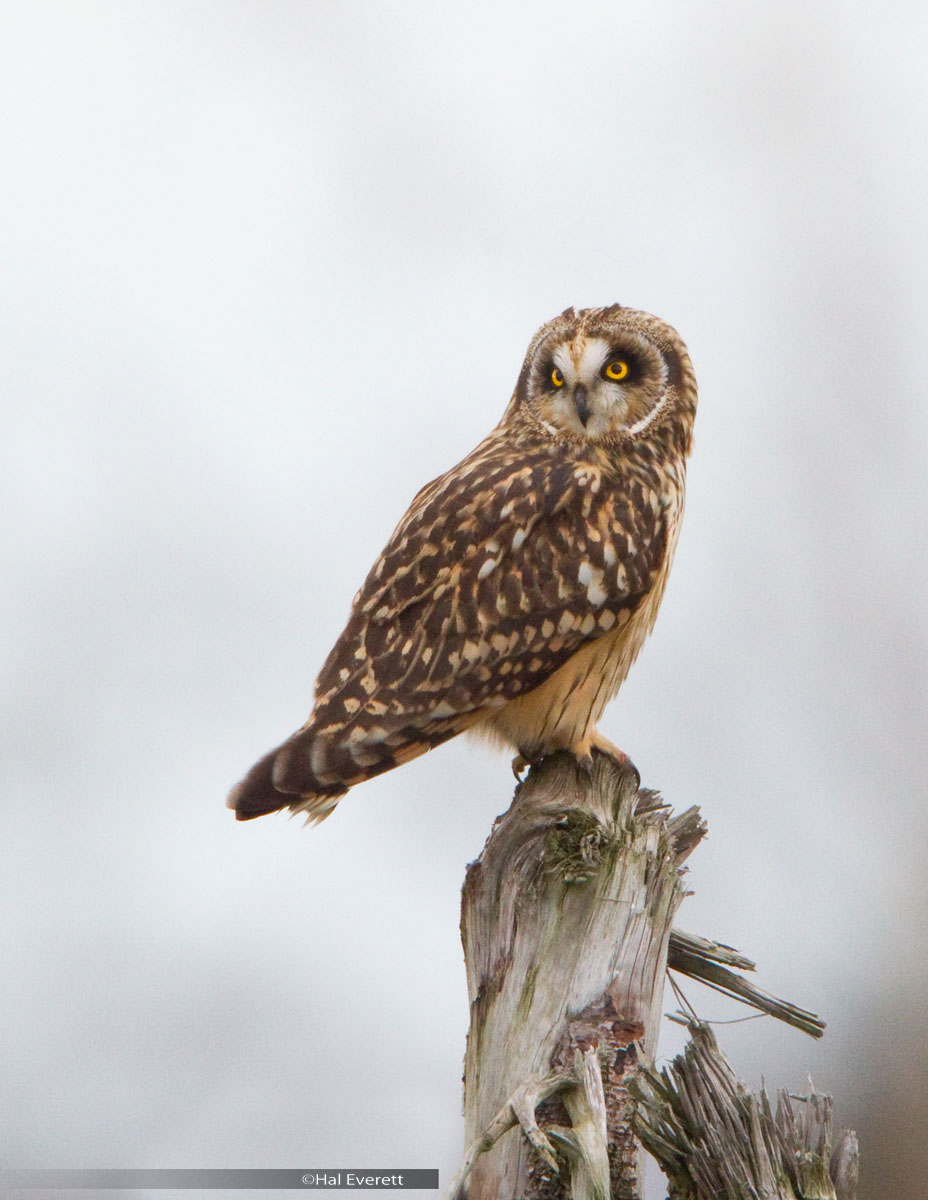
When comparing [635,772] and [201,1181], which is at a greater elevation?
[635,772]

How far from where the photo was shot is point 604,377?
332 cm

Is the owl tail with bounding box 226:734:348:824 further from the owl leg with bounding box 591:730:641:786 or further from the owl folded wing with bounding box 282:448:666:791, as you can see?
the owl leg with bounding box 591:730:641:786

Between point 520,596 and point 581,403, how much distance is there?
629 millimetres

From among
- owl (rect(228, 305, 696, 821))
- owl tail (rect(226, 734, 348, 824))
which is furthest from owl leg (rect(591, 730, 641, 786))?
owl tail (rect(226, 734, 348, 824))

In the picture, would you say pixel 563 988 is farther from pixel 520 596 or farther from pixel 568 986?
pixel 520 596

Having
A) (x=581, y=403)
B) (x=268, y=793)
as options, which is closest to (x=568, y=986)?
(x=268, y=793)

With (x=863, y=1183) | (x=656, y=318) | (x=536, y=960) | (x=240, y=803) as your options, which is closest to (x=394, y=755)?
(x=240, y=803)

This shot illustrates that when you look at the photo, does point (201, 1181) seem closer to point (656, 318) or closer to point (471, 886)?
point (471, 886)

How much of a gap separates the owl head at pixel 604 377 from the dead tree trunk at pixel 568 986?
1.23m

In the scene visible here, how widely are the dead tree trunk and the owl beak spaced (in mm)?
1196

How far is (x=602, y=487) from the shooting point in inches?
124

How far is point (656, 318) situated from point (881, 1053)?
4160 mm

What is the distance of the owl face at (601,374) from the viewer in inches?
129

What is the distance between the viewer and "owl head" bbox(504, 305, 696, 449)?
3.28 metres
